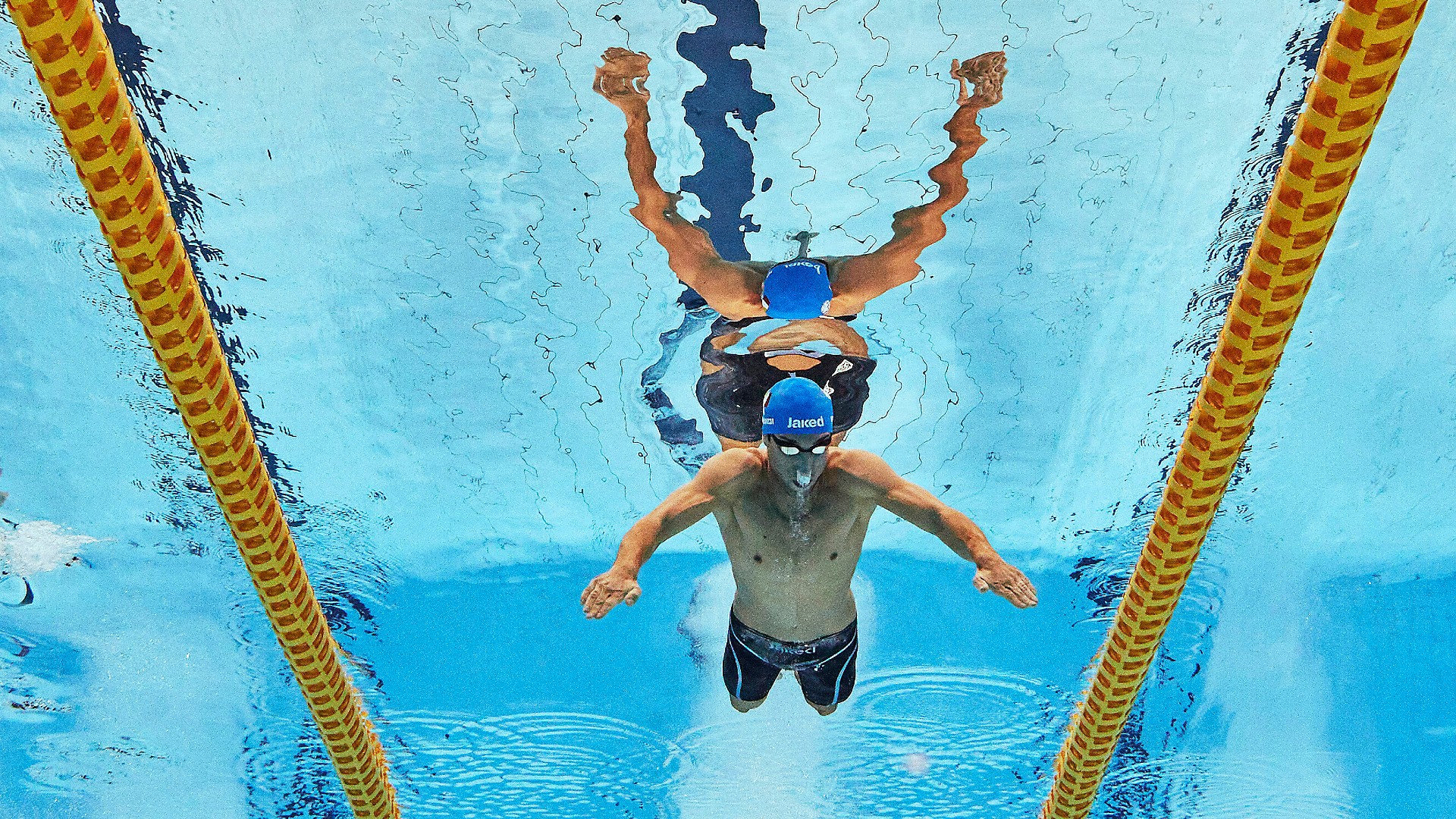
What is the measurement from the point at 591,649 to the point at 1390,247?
7004 millimetres

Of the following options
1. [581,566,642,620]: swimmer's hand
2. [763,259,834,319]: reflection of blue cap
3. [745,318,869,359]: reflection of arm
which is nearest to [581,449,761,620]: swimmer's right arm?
[581,566,642,620]: swimmer's hand

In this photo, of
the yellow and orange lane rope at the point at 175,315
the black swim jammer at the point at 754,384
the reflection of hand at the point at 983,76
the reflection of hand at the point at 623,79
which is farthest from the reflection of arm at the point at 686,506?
the black swim jammer at the point at 754,384

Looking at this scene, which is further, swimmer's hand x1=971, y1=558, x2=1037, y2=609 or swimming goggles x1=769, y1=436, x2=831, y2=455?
swimming goggles x1=769, y1=436, x2=831, y2=455

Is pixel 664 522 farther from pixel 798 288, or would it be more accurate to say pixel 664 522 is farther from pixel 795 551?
pixel 798 288

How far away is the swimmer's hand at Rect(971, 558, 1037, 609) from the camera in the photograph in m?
3.63

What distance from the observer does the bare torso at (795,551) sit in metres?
4.81

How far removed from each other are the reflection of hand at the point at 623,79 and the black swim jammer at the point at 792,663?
2576 millimetres

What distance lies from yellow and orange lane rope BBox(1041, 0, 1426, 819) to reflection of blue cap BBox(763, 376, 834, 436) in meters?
1.31

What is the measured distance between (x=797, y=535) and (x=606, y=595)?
1.58 meters

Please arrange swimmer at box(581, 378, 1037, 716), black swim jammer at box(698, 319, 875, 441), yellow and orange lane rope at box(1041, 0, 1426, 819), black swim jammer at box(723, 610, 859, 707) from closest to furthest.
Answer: yellow and orange lane rope at box(1041, 0, 1426, 819) < swimmer at box(581, 378, 1037, 716) < black swim jammer at box(723, 610, 859, 707) < black swim jammer at box(698, 319, 875, 441)

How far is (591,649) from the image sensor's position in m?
10.0

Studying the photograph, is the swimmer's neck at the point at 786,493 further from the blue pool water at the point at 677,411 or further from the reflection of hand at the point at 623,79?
the reflection of hand at the point at 623,79

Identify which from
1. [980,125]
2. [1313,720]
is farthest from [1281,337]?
[1313,720]

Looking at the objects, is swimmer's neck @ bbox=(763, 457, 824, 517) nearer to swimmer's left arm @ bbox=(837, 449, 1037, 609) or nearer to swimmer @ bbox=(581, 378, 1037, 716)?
swimmer @ bbox=(581, 378, 1037, 716)
